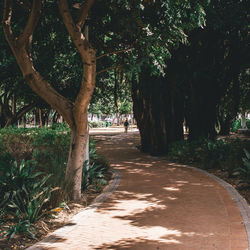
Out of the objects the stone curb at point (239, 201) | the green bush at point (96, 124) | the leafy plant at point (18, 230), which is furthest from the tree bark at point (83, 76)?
the green bush at point (96, 124)

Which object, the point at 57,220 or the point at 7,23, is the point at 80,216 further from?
the point at 7,23

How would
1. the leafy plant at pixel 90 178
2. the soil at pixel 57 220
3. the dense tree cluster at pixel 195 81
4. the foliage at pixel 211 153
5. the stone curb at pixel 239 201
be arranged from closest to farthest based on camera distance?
the soil at pixel 57 220, the stone curb at pixel 239 201, the leafy plant at pixel 90 178, the foliage at pixel 211 153, the dense tree cluster at pixel 195 81

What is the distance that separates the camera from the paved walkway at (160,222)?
4.77 m

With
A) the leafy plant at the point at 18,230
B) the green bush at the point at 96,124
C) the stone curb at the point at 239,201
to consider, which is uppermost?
the green bush at the point at 96,124

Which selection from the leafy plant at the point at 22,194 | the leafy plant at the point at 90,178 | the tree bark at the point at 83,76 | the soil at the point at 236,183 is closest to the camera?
the leafy plant at the point at 22,194

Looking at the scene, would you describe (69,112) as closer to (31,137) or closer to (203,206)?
(203,206)

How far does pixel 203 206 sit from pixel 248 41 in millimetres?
10180

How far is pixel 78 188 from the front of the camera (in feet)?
24.3

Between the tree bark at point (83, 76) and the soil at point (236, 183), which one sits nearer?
→ the tree bark at point (83, 76)

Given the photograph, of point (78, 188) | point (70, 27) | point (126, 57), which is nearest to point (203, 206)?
point (78, 188)

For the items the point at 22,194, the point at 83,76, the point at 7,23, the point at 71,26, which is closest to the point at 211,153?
the point at 83,76

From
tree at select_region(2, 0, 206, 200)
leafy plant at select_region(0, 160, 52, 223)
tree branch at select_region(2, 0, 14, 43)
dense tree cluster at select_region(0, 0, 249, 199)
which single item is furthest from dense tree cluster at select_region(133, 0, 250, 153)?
leafy plant at select_region(0, 160, 52, 223)

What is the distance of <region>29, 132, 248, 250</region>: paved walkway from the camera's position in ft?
15.7

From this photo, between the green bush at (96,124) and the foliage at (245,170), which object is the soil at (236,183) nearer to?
the foliage at (245,170)
